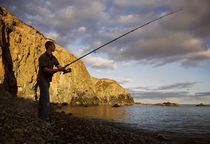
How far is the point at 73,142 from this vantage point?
4707 millimetres

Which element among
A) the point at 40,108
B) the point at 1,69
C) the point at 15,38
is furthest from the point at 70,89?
the point at 40,108

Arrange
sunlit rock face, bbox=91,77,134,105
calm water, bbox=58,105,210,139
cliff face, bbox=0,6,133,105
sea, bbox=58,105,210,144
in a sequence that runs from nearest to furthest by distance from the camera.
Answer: sea, bbox=58,105,210,144, calm water, bbox=58,105,210,139, cliff face, bbox=0,6,133,105, sunlit rock face, bbox=91,77,134,105

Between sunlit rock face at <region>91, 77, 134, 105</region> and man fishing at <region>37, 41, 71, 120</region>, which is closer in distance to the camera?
man fishing at <region>37, 41, 71, 120</region>

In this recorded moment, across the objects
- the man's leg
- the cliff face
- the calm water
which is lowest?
the calm water

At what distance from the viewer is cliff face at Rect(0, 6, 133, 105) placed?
30.7 m

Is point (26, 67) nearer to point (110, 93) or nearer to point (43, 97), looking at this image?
point (43, 97)

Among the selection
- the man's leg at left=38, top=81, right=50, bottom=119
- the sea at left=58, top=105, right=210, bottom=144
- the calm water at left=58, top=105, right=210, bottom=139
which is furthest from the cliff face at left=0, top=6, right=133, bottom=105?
the man's leg at left=38, top=81, right=50, bottom=119

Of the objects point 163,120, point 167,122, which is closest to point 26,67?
point 163,120

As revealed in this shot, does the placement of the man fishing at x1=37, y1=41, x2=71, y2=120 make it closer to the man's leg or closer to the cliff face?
the man's leg

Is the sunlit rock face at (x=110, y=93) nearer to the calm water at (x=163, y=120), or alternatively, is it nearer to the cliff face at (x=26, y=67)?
the cliff face at (x=26, y=67)

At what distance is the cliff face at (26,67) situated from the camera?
3072 cm

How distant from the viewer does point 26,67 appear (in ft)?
129

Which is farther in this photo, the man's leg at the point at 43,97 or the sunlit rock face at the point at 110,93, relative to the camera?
the sunlit rock face at the point at 110,93

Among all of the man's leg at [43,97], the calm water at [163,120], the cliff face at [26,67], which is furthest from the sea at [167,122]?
the cliff face at [26,67]
